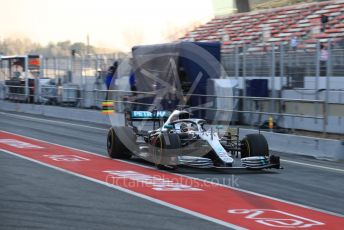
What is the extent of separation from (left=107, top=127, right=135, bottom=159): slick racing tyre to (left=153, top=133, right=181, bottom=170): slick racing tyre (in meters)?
1.28

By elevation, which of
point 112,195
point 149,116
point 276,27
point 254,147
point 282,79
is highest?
point 276,27

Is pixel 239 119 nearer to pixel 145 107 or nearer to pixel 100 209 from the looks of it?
pixel 145 107

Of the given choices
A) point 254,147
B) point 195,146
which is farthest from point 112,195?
point 254,147

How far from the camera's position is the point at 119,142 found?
523 inches

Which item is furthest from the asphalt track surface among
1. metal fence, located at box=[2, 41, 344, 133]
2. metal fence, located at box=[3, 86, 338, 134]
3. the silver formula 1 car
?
metal fence, located at box=[2, 41, 344, 133]

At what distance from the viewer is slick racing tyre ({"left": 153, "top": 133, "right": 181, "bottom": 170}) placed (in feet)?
37.1

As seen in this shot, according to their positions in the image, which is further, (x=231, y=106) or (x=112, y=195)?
(x=231, y=106)

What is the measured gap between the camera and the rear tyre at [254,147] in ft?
38.5

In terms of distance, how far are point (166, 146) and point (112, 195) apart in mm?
2363

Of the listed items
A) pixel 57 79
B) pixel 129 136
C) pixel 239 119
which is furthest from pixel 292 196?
pixel 57 79

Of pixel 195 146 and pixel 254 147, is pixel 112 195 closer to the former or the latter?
pixel 195 146

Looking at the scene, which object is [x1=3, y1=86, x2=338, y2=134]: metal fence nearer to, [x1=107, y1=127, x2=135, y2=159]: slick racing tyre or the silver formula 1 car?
[x1=107, y1=127, x2=135, y2=159]: slick racing tyre

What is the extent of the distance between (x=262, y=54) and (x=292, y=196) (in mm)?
12282

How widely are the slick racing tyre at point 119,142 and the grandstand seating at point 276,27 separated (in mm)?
9853
